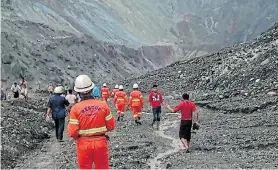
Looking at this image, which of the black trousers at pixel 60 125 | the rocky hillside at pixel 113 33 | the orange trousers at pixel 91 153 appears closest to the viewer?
the orange trousers at pixel 91 153

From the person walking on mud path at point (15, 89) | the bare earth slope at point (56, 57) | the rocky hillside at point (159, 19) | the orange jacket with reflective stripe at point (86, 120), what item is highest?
the rocky hillside at point (159, 19)

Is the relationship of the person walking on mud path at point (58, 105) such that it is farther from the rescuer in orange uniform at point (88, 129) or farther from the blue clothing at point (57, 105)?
the rescuer in orange uniform at point (88, 129)

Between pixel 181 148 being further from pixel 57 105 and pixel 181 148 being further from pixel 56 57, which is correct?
pixel 56 57

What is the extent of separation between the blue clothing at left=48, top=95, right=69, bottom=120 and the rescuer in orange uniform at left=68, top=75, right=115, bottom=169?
7779 millimetres

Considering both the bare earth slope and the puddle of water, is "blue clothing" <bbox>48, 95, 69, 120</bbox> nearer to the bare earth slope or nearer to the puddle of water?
the puddle of water

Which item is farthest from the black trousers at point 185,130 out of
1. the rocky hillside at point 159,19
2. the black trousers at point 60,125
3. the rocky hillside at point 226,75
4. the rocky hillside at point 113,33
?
the rocky hillside at point 159,19

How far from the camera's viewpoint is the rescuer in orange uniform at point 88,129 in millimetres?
7566

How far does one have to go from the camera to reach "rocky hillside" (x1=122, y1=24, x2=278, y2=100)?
2792 centimetres

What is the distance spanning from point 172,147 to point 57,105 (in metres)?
3.54

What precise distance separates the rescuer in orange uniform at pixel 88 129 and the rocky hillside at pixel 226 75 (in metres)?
17.7

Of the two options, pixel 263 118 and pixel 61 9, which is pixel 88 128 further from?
pixel 61 9

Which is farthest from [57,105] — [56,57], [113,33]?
[113,33]

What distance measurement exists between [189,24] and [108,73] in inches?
1974

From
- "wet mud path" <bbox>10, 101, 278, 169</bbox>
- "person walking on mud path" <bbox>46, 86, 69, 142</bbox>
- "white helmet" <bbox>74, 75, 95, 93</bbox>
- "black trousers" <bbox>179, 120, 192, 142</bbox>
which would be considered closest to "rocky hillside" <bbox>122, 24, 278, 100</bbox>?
"wet mud path" <bbox>10, 101, 278, 169</bbox>
